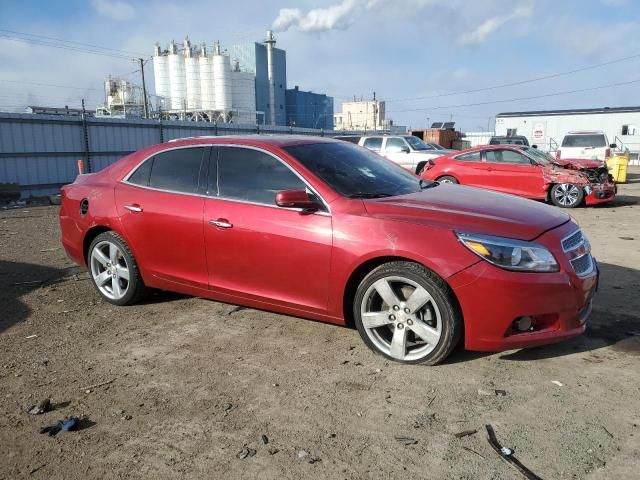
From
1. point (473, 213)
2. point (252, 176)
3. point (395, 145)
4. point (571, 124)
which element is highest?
point (571, 124)

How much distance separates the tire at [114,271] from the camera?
481 centimetres

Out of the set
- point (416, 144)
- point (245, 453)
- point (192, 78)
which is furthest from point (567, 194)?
point (192, 78)

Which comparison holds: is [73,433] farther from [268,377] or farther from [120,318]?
[120,318]

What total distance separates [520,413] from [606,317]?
2000mm

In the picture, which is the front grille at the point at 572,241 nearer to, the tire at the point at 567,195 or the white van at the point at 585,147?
the tire at the point at 567,195

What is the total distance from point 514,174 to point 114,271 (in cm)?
1020

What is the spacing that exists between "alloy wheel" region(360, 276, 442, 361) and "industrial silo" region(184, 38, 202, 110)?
1956 inches

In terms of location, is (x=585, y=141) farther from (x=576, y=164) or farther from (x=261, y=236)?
(x=261, y=236)

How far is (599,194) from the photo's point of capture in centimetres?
1214

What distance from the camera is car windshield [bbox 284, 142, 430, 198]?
400 centimetres

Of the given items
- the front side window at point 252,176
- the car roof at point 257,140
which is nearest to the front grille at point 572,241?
the front side window at point 252,176

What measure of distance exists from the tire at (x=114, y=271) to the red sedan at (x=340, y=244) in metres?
0.01

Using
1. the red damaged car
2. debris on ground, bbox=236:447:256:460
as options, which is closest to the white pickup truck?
the red damaged car

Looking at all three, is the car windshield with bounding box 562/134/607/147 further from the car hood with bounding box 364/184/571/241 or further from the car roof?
the car roof
